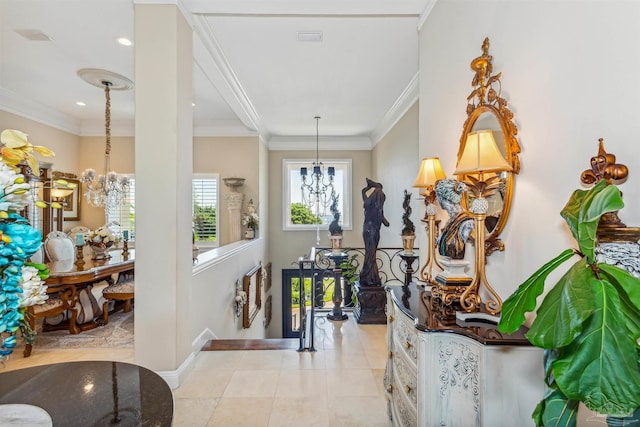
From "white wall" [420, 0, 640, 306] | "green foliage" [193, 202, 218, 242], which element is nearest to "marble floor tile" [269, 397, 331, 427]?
"white wall" [420, 0, 640, 306]

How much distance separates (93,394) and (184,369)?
1.69m

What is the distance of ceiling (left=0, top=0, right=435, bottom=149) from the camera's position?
2.65 m

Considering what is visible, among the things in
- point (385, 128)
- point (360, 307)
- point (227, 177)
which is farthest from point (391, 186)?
point (227, 177)

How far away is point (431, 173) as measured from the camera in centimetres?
217

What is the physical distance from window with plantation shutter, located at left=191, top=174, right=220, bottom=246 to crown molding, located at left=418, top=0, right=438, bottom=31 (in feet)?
15.1

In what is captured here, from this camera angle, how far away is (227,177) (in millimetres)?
6086

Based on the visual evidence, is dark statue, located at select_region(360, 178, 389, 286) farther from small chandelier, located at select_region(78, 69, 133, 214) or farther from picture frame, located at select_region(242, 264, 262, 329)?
small chandelier, located at select_region(78, 69, 133, 214)

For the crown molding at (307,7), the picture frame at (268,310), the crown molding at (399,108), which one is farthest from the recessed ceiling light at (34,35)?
the picture frame at (268,310)

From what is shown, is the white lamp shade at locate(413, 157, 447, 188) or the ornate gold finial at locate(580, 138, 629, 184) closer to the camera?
the ornate gold finial at locate(580, 138, 629, 184)

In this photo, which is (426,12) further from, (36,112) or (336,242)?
(36,112)

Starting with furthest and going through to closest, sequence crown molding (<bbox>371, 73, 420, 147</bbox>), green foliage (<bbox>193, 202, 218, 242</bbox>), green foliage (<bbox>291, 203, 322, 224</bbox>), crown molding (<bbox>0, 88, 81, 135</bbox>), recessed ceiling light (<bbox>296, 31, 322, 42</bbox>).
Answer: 1. green foliage (<bbox>291, 203, 322, 224</bbox>)
2. green foliage (<bbox>193, 202, 218, 242</bbox>)
3. crown molding (<bbox>0, 88, 81, 135</bbox>)
4. crown molding (<bbox>371, 73, 420, 147</bbox>)
5. recessed ceiling light (<bbox>296, 31, 322, 42</bbox>)

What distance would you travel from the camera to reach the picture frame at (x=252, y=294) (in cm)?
486

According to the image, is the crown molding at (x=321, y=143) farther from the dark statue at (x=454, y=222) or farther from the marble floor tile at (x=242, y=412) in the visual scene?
the marble floor tile at (x=242, y=412)

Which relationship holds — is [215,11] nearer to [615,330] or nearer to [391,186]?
[615,330]
